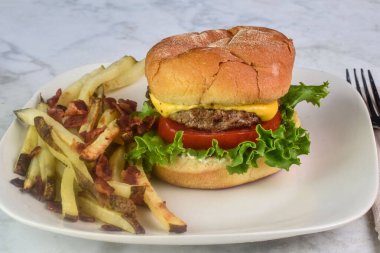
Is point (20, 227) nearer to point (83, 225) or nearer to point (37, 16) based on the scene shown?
point (83, 225)

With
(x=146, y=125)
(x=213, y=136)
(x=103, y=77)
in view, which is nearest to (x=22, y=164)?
(x=146, y=125)

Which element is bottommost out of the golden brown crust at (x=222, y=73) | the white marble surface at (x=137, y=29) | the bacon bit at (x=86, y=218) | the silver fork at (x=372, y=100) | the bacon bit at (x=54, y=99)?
the white marble surface at (x=137, y=29)

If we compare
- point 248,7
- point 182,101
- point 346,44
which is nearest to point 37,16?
point 248,7

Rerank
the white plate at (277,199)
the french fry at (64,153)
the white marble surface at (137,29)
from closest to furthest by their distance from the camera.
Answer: the white plate at (277,199), the french fry at (64,153), the white marble surface at (137,29)

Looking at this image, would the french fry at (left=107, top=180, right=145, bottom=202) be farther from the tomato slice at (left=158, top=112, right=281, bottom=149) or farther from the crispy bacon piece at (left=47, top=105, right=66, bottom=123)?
the crispy bacon piece at (left=47, top=105, right=66, bottom=123)

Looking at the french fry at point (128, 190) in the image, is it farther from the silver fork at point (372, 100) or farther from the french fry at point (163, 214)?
the silver fork at point (372, 100)

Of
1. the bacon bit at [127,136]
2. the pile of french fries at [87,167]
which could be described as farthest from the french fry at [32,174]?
the bacon bit at [127,136]

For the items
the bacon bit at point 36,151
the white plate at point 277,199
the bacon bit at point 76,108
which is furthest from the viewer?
the bacon bit at point 76,108
